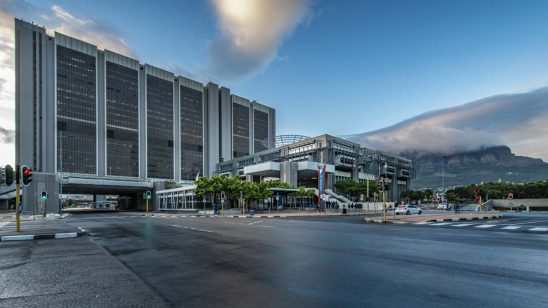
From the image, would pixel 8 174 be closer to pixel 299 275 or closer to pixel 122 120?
pixel 299 275

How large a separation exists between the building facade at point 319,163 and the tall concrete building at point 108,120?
83.7 ft

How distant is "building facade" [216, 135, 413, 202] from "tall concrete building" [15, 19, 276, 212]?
2551 cm

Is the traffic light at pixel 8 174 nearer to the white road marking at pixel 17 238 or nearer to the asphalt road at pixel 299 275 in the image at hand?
the white road marking at pixel 17 238

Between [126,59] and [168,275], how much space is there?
161 metres

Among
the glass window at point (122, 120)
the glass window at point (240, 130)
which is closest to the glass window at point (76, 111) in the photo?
the glass window at point (122, 120)

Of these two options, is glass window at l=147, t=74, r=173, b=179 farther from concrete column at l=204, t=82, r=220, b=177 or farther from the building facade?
the building facade

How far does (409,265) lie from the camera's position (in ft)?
27.2

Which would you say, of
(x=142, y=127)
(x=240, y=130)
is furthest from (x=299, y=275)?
(x=240, y=130)

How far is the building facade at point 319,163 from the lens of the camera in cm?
8731

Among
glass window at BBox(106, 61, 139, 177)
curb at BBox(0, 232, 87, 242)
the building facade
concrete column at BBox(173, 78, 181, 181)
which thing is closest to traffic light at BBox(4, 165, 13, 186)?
curb at BBox(0, 232, 87, 242)

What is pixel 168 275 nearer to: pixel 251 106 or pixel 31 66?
pixel 31 66

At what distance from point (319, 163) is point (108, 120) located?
327ft

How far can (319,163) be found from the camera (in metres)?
89.6

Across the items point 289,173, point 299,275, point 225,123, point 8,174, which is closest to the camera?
point 299,275
